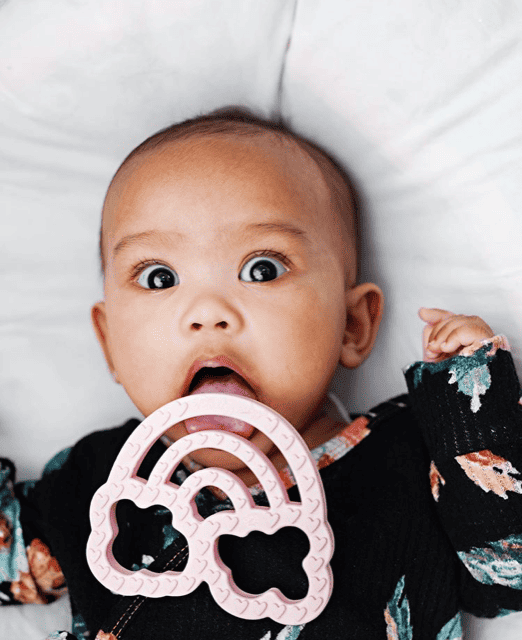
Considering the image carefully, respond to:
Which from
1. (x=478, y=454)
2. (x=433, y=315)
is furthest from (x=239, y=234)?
(x=478, y=454)

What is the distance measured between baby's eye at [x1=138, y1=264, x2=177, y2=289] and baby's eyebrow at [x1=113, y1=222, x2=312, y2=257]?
0.03 meters

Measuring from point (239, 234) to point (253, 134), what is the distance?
0.54 feet

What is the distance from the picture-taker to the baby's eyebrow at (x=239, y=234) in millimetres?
917

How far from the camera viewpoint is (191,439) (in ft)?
2.63

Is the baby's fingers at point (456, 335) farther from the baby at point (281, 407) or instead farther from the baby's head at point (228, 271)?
the baby's head at point (228, 271)

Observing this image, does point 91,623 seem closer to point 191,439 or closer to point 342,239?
point 191,439

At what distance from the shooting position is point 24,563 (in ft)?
3.37

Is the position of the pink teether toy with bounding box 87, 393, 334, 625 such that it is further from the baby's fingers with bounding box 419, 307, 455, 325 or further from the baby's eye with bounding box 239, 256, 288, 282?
the baby's fingers with bounding box 419, 307, 455, 325

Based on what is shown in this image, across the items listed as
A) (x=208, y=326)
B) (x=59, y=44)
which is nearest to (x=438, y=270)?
(x=208, y=326)

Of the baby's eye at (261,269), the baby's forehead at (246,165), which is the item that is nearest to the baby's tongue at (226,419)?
the baby's eye at (261,269)

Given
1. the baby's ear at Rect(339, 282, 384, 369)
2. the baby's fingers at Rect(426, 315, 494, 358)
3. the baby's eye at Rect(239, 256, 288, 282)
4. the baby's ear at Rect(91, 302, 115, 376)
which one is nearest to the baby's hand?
the baby's fingers at Rect(426, 315, 494, 358)

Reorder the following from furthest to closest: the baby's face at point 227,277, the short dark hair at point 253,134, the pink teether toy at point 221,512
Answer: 1. the short dark hair at point 253,134
2. the baby's face at point 227,277
3. the pink teether toy at point 221,512

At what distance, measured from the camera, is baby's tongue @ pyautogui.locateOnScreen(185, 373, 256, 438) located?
888mm

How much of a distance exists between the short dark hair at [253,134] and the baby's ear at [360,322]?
0.07m
